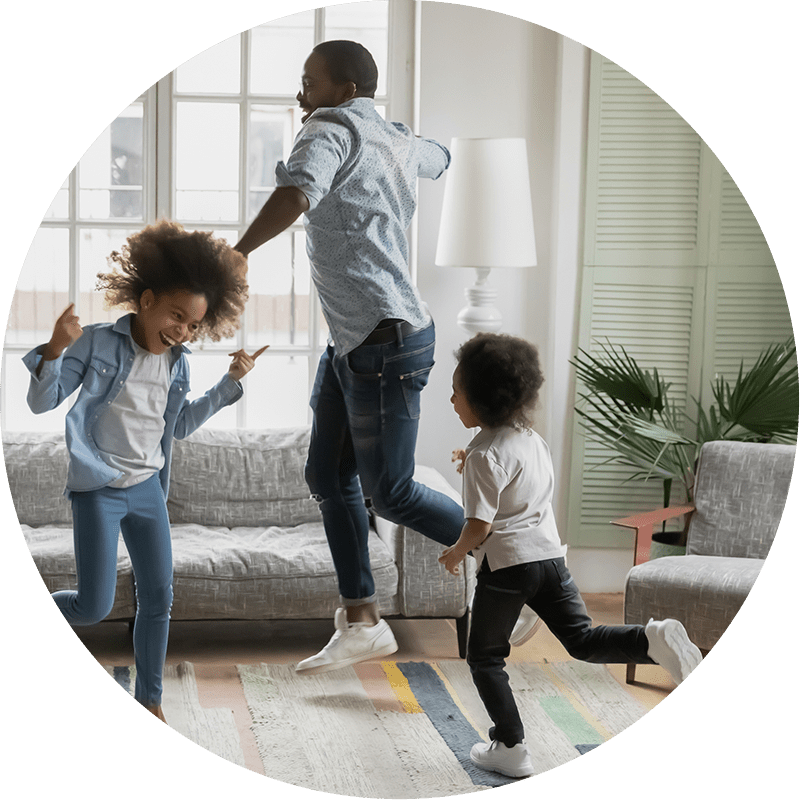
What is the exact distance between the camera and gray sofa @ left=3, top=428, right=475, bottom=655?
1937mm

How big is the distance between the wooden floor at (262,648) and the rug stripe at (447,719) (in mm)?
103

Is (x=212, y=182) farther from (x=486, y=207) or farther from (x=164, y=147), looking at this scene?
(x=486, y=207)

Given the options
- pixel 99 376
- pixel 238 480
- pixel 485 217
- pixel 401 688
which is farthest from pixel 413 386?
pixel 401 688

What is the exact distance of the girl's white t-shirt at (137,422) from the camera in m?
1.53

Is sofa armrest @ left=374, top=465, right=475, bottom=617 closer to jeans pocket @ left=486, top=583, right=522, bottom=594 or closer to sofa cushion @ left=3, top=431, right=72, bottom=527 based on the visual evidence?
jeans pocket @ left=486, top=583, right=522, bottom=594

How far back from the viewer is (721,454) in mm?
1927

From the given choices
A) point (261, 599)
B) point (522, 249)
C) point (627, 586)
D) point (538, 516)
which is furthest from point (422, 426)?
point (261, 599)

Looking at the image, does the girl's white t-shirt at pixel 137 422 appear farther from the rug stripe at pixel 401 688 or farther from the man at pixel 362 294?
the rug stripe at pixel 401 688

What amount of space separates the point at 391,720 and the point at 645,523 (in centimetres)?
62

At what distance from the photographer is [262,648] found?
81.5 inches

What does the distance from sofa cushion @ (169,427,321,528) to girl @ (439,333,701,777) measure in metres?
0.46

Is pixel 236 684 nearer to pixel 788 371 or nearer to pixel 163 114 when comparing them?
pixel 163 114

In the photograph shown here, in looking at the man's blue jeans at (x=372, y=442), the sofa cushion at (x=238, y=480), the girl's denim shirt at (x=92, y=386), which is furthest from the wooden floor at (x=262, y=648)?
the girl's denim shirt at (x=92, y=386)

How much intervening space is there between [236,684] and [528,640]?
2.03 feet
